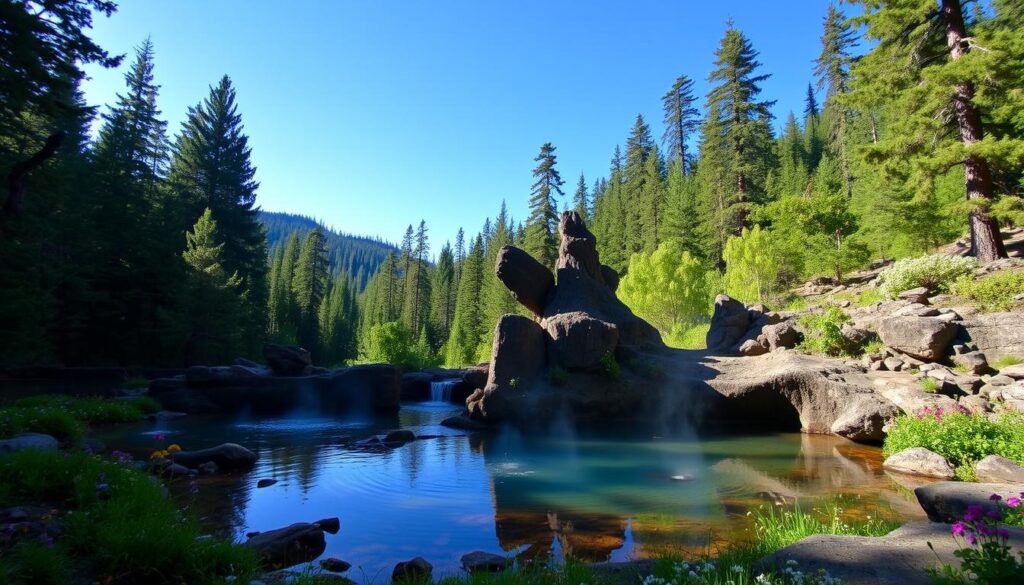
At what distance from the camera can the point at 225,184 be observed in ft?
144

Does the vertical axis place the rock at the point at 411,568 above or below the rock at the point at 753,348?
below

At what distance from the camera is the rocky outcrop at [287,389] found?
23438 mm

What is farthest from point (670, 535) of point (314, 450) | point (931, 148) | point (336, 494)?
point (931, 148)

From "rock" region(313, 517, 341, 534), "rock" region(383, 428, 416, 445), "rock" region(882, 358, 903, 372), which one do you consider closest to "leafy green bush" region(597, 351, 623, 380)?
"rock" region(383, 428, 416, 445)

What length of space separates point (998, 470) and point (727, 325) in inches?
565

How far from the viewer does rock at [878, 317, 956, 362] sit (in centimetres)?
1470

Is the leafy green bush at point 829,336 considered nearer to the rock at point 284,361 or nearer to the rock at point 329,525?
the rock at point 329,525

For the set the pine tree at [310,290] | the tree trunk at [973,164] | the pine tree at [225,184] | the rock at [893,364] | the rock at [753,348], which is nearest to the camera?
the rock at [893,364]

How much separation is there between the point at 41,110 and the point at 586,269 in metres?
20.1

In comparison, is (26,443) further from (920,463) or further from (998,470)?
(920,463)

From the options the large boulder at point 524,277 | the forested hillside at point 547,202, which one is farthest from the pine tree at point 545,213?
the large boulder at point 524,277

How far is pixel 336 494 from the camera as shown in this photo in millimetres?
10227

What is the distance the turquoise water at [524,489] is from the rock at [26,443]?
2.15m

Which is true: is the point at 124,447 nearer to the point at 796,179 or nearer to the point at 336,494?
the point at 336,494
